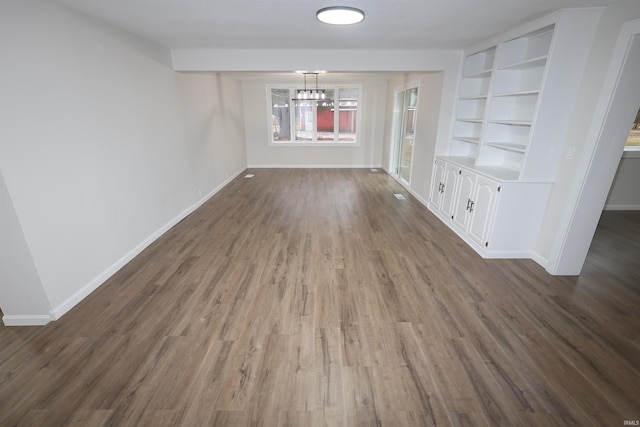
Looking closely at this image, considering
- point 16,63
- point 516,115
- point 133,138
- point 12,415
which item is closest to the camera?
point 12,415

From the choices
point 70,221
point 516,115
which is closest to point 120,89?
point 70,221

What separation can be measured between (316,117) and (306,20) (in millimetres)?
5617

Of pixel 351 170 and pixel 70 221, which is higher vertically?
pixel 70 221

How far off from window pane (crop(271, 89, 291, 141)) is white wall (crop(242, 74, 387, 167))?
21cm

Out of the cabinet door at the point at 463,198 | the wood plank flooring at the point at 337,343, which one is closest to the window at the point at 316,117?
the cabinet door at the point at 463,198

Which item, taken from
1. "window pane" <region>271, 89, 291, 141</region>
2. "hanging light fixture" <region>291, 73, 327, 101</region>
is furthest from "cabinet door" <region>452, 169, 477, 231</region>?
"window pane" <region>271, 89, 291, 141</region>

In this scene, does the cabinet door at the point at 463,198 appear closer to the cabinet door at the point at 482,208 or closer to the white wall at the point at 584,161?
the cabinet door at the point at 482,208

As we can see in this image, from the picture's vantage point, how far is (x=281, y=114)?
855 centimetres

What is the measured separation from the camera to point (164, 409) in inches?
66.4

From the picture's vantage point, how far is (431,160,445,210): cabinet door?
15.3 ft

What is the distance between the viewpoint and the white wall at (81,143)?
2.08 meters

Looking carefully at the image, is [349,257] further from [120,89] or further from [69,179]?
[120,89]

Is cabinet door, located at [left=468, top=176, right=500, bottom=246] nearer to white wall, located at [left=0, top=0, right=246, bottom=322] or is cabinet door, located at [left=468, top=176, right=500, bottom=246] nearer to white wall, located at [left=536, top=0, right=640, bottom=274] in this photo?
white wall, located at [left=536, top=0, right=640, bottom=274]

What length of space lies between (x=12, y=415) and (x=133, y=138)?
8.92 feet
